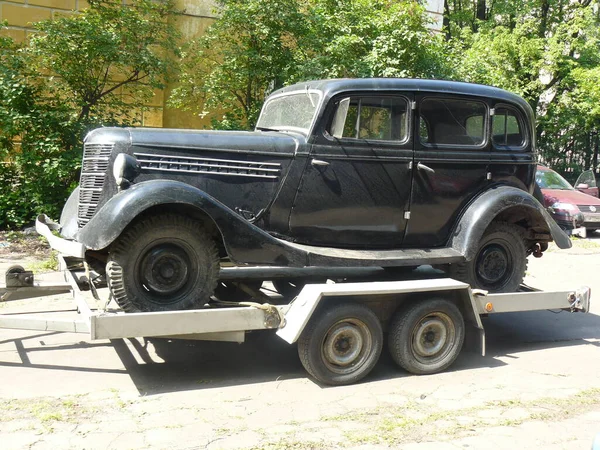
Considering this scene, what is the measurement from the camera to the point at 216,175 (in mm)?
5195

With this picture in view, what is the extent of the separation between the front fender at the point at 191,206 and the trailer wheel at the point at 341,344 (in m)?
0.56

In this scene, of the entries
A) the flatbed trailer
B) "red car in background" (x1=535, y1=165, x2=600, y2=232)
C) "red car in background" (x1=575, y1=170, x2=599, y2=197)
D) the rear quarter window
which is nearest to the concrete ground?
the flatbed trailer

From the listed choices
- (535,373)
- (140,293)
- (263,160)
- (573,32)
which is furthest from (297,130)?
(573,32)

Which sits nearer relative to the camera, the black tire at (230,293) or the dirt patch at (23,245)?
the black tire at (230,293)

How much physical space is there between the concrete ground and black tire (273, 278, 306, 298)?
0.56 meters

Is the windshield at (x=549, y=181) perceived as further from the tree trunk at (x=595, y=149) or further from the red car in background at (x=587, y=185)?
the tree trunk at (x=595, y=149)

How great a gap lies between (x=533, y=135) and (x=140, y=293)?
13.8ft

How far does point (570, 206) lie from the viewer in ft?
48.2

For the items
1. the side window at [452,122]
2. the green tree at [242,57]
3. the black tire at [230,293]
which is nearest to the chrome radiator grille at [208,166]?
the black tire at [230,293]

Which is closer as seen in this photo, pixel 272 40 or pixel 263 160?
pixel 263 160

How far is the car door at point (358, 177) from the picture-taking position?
5.43 meters

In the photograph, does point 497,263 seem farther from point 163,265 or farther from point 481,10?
point 481,10

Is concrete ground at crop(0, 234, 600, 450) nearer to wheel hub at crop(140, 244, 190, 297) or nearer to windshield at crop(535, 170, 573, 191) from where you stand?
wheel hub at crop(140, 244, 190, 297)

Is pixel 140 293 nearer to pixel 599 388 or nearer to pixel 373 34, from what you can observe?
pixel 599 388
